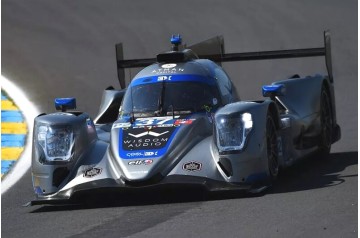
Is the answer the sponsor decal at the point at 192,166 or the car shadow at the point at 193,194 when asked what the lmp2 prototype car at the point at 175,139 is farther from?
the car shadow at the point at 193,194

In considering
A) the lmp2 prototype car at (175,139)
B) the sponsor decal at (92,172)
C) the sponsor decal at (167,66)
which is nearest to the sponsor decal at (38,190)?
the lmp2 prototype car at (175,139)

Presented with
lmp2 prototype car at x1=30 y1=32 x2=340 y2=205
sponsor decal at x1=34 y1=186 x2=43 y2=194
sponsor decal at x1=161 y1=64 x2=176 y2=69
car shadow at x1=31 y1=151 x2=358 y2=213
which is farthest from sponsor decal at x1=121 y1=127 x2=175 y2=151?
sponsor decal at x1=161 y1=64 x2=176 y2=69

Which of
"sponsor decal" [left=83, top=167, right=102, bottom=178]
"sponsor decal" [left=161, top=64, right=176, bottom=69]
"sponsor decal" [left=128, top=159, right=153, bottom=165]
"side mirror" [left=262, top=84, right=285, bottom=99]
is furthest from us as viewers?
"sponsor decal" [left=161, top=64, right=176, bottom=69]

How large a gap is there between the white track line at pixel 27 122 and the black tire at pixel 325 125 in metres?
3.37

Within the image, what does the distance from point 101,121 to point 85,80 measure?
638 centimetres

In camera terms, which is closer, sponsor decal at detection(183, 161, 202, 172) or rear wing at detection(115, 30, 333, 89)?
sponsor decal at detection(183, 161, 202, 172)

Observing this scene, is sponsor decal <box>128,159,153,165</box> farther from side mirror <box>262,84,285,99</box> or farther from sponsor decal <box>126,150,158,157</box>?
side mirror <box>262,84,285,99</box>

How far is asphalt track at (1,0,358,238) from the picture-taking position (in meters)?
9.21

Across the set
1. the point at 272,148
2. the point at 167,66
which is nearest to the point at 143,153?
the point at 272,148

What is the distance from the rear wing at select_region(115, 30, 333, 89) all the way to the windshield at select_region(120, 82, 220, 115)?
1793 mm

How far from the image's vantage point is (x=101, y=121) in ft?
43.1

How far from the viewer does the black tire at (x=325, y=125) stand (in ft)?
Result: 43.4

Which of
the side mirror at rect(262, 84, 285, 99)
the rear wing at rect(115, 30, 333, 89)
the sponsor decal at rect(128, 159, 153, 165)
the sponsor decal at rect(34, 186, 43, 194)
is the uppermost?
the rear wing at rect(115, 30, 333, 89)

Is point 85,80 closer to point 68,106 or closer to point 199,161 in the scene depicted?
point 68,106
